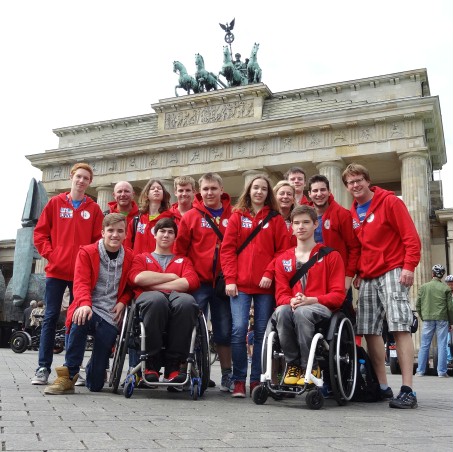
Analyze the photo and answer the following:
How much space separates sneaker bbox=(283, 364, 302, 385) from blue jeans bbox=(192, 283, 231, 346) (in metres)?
1.06

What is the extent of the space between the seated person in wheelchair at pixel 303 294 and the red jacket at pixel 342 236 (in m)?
0.47

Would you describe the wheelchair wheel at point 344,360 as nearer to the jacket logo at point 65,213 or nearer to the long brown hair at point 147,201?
the long brown hair at point 147,201

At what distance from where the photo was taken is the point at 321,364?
467cm

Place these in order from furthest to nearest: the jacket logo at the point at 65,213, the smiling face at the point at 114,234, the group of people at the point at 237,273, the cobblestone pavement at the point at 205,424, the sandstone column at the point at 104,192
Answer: the sandstone column at the point at 104,192, the jacket logo at the point at 65,213, the smiling face at the point at 114,234, the group of people at the point at 237,273, the cobblestone pavement at the point at 205,424

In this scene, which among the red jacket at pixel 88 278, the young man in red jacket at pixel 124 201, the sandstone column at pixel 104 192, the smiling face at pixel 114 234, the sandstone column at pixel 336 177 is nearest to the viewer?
the red jacket at pixel 88 278

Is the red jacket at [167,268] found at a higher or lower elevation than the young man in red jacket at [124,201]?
lower

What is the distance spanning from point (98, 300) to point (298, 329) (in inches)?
70.6

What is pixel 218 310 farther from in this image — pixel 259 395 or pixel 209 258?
pixel 259 395

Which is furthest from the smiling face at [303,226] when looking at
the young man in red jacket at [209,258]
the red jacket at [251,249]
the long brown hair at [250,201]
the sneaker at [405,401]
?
the sneaker at [405,401]

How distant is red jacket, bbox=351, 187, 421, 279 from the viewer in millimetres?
4953

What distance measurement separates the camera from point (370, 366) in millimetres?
5168

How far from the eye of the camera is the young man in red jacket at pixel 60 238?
211 inches

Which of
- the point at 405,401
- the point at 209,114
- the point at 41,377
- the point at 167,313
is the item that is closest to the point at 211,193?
the point at 167,313

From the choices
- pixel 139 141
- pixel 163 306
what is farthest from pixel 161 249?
pixel 139 141
